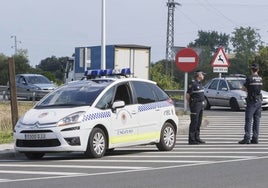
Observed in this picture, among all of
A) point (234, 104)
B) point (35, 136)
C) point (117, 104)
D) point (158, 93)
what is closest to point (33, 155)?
point (35, 136)

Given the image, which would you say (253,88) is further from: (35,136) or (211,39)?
(211,39)

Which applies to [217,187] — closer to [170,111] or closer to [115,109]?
[115,109]

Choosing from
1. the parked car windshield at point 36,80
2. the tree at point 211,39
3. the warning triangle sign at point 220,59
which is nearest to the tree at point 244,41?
the tree at point 211,39

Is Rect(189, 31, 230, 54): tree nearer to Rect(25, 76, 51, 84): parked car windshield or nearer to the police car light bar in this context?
Rect(25, 76, 51, 84): parked car windshield

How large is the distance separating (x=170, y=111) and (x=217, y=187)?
609 cm

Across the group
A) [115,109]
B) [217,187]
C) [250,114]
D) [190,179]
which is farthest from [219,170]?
[250,114]

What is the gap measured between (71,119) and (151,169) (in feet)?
7.05

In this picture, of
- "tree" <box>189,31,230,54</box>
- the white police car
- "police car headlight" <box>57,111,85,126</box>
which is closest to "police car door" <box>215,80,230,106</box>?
the white police car

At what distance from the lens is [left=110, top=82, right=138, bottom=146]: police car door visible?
14820mm

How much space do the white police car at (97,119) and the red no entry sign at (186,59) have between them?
9995mm

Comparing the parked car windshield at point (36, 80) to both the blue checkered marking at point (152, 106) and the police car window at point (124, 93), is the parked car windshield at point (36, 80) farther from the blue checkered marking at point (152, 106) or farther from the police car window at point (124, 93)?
the police car window at point (124, 93)

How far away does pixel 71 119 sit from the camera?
1398 cm

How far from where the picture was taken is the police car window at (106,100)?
48.0ft

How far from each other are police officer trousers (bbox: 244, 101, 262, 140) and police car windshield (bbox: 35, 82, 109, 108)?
13.5 feet
